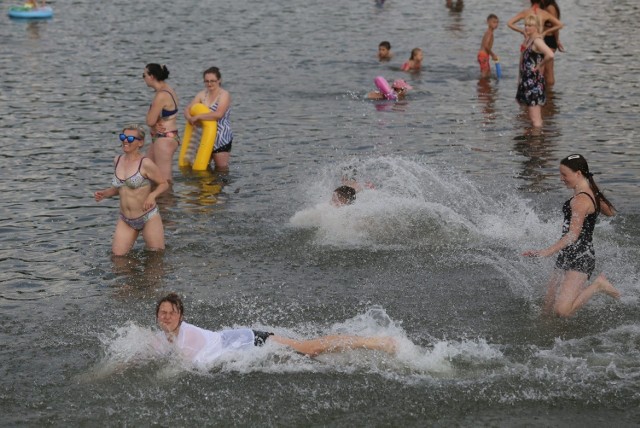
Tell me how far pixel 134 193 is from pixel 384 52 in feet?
48.8

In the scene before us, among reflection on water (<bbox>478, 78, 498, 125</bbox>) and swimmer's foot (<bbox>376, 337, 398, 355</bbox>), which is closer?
swimmer's foot (<bbox>376, 337, 398, 355</bbox>)

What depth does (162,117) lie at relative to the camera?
49.0 feet

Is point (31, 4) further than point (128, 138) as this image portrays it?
Yes

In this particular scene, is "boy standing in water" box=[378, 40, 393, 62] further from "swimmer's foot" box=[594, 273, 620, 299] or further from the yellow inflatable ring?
"swimmer's foot" box=[594, 273, 620, 299]

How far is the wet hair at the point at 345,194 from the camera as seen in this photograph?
43.6 feet

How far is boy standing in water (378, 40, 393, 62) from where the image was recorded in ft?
84.6

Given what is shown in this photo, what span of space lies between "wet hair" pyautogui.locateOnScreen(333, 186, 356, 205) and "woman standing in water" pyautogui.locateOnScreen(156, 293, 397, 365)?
13.7 feet

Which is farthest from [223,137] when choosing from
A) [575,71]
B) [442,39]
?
[442,39]

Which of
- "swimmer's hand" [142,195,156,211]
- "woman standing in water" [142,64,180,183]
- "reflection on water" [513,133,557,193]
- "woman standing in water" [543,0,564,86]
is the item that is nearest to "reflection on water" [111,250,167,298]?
"swimmer's hand" [142,195,156,211]

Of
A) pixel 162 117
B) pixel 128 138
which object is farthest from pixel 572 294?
pixel 162 117

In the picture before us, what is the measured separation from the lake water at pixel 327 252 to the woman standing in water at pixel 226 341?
0.12 meters

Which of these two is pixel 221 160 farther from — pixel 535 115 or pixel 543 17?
pixel 543 17

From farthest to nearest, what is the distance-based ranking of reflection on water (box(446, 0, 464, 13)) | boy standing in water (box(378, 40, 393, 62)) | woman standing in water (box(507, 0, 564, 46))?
reflection on water (box(446, 0, 464, 13)) → boy standing in water (box(378, 40, 393, 62)) → woman standing in water (box(507, 0, 564, 46))

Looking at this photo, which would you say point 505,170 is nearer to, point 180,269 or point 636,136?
point 636,136
